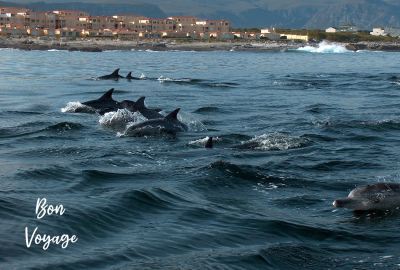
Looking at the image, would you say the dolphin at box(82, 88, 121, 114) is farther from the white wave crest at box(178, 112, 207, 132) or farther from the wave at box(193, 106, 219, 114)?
the wave at box(193, 106, 219, 114)

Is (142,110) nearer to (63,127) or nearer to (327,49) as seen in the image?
(63,127)

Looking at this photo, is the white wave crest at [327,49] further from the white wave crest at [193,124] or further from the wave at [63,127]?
the wave at [63,127]

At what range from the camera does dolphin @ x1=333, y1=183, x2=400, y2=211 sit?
13.4 meters

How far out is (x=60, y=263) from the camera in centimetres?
1031

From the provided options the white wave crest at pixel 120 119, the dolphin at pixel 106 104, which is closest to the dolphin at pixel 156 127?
the white wave crest at pixel 120 119

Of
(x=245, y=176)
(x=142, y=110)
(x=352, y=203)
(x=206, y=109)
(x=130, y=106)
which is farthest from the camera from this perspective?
(x=206, y=109)

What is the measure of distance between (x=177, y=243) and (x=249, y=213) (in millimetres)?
2227

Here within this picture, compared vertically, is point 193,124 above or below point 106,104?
below

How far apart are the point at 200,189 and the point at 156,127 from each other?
6.85 m

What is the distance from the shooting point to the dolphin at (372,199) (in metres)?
13.4

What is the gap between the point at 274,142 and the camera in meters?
20.6

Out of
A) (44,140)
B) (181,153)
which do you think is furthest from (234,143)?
(44,140)

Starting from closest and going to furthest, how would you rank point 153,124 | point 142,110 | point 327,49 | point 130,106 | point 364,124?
point 153,124
point 142,110
point 130,106
point 364,124
point 327,49

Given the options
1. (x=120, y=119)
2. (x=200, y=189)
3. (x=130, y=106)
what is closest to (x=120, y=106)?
(x=130, y=106)
